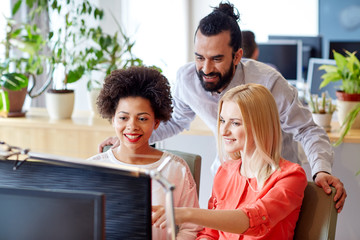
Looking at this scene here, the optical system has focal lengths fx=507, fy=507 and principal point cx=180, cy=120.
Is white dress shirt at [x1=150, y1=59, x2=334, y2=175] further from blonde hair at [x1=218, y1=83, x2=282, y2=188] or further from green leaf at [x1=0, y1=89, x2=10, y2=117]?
green leaf at [x1=0, y1=89, x2=10, y2=117]

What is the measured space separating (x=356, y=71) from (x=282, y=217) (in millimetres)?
1455

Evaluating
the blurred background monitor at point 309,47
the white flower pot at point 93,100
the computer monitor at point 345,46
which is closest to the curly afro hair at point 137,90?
the white flower pot at point 93,100

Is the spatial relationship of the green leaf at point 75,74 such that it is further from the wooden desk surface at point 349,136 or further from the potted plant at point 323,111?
the wooden desk surface at point 349,136

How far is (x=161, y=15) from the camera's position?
18.8 ft

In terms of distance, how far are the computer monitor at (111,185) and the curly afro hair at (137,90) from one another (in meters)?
0.56

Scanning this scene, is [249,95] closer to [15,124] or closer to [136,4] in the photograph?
[15,124]

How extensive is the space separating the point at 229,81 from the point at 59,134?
130 cm

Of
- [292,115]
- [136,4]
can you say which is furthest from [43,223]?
[136,4]

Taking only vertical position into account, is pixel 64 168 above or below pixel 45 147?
above

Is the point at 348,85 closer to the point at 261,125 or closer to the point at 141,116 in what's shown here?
the point at 261,125

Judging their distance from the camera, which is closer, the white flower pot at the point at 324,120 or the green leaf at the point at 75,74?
the white flower pot at the point at 324,120

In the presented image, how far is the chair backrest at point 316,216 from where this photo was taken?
1390 millimetres

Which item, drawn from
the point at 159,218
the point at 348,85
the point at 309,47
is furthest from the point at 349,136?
the point at 309,47

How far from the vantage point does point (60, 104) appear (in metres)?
2.90
